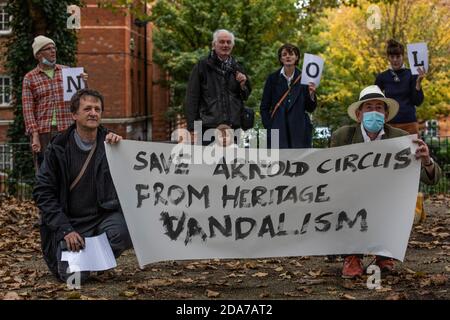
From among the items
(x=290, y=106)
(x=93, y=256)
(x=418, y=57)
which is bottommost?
(x=93, y=256)

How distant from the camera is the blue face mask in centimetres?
628

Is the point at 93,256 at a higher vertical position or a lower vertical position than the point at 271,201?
lower

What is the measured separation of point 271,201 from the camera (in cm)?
618

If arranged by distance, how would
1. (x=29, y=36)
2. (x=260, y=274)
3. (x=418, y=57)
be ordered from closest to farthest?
(x=260, y=274) < (x=418, y=57) < (x=29, y=36)

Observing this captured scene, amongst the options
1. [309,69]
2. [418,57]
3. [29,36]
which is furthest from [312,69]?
[29,36]

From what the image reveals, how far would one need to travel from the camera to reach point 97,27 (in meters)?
37.1

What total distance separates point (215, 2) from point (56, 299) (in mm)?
29593

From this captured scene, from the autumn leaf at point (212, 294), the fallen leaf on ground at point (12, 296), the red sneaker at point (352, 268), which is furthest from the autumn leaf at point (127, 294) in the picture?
the red sneaker at point (352, 268)

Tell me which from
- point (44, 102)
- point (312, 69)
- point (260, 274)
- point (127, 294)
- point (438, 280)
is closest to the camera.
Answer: point (127, 294)

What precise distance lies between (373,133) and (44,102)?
166 inches

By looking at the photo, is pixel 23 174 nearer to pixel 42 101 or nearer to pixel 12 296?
pixel 42 101

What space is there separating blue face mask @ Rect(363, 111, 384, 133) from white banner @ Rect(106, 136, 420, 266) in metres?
0.16

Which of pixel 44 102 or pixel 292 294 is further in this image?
pixel 44 102
